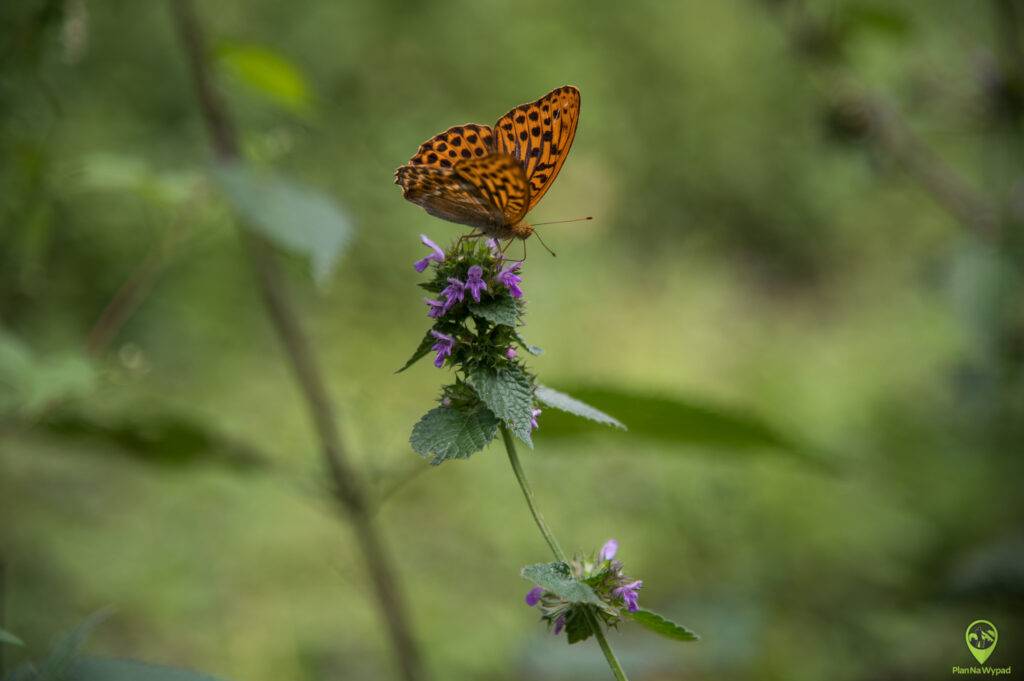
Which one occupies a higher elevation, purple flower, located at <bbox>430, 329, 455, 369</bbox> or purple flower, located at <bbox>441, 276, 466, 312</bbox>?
purple flower, located at <bbox>441, 276, 466, 312</bbox>

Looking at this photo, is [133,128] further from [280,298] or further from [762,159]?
[762,159]

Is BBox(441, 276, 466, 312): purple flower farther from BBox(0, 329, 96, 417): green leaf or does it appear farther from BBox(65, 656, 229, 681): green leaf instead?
BBox(0, 329, 96, 417): green leaf

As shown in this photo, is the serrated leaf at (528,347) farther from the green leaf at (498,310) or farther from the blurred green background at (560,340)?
the blurred green background at (560,340)

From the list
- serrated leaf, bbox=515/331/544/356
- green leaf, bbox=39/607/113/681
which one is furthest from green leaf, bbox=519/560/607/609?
green leaf, bbox=39/607/113/681

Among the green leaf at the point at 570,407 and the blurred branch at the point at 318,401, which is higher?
the blurred branch at the point at 318,401

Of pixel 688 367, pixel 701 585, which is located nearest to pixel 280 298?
pixel 701 585

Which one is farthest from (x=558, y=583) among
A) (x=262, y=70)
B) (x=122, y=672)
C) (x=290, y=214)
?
(x=262, y=70)

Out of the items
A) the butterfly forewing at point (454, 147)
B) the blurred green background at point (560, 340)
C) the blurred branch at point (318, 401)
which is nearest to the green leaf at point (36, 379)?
the blurred green background at point (560, 340)
